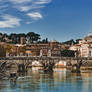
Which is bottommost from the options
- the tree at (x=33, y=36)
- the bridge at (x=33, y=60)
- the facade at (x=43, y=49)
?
the bridge at (x=33, y=60)

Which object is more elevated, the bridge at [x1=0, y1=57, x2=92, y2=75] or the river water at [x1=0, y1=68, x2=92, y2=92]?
the bridge at [x1=0, y1=57, x2=92, y2=75]

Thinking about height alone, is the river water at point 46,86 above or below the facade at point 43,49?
below

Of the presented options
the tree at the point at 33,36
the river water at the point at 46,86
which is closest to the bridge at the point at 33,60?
the river water at the point at 46,86

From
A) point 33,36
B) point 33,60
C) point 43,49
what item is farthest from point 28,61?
point 33,36

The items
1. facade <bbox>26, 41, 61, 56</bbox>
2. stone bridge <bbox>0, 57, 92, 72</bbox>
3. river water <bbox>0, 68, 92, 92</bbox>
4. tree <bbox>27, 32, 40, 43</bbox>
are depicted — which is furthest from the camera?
tree <bbox>27, 32, 40, 43</bbox>

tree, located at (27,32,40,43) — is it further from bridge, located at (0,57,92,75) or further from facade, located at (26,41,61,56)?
bridge, located at (0,57,92,75)

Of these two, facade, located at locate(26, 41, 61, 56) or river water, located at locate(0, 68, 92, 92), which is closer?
river water, located at locate(0, 68, 92, 92)

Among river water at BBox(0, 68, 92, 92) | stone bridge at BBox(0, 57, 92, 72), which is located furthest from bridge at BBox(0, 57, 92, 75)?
river water at BBox(0, 68, 92, 92)

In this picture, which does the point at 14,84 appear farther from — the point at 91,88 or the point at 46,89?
the point at 91,88

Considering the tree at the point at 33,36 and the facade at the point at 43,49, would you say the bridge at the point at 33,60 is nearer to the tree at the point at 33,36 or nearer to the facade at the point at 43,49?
the facade at the point at 43,49

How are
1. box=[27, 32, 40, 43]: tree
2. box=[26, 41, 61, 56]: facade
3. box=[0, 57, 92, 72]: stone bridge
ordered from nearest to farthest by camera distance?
1. box=[0, 57, 92, 72]: stone bridge
2. box=[26, 41, 61, 56]: facade
3. box=[27, 32, 40, 43]: tree

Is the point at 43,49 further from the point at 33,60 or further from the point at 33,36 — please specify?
the point at 33,60

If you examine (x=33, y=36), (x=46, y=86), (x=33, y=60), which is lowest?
(x=46, y=86)

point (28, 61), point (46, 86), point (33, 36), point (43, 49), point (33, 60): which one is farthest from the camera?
point (33, 36)
